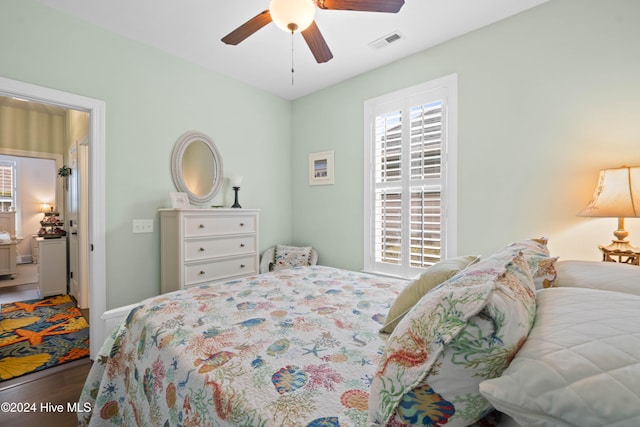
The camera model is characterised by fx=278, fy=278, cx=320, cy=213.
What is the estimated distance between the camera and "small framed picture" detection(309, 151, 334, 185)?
11.5ft

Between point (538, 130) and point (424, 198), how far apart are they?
102 centimetres

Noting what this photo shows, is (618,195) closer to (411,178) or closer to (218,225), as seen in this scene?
(411,178)

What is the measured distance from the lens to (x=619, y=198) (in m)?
1.57

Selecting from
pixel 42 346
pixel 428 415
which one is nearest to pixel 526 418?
pixel 428 415

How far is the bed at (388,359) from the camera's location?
49cm

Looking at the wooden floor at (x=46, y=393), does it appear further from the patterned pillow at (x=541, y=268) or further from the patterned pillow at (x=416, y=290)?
the patterned pillow at (x=541, y=268)

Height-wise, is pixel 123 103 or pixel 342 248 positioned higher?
pixel 123 103

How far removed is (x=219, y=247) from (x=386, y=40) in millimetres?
2517

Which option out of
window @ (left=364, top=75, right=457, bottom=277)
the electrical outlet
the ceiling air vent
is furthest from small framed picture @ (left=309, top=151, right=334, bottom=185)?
the electrical outlet

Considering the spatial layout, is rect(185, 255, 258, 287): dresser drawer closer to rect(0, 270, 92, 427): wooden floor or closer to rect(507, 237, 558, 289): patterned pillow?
rect(0, 270, 92, 427): wooden floor

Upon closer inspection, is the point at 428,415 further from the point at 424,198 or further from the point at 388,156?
the point at 388,156

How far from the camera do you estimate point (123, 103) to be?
2502mm

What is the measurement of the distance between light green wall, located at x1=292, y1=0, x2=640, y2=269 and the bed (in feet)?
3.67

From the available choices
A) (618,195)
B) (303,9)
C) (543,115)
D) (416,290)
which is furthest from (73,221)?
(618,195)
